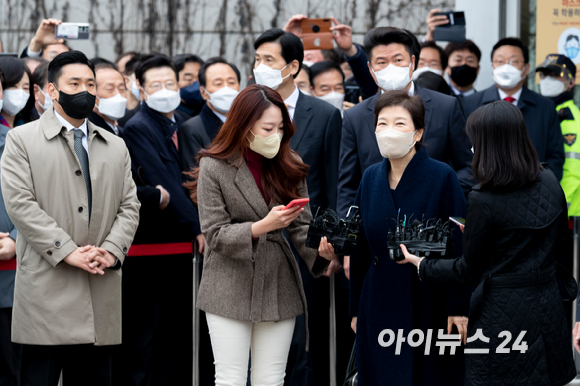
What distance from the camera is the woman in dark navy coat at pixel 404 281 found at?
376cm

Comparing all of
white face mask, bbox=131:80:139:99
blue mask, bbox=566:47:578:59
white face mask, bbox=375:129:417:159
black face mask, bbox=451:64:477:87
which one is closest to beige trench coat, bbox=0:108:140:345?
white face mask, bbox=375:129:417:159

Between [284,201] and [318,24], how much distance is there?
2.57m

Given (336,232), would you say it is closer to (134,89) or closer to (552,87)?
(552,87)

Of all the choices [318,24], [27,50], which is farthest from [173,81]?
[27,50]

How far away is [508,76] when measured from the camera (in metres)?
6.12

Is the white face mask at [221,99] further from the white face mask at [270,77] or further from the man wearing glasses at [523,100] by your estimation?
the man wearing glasses at [523,100]

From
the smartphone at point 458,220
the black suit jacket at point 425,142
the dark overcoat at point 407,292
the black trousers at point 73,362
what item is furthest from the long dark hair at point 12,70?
the smartphone at point 458,220

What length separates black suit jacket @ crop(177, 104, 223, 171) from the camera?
5312 mm

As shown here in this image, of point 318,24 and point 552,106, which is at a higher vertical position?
point 318,24

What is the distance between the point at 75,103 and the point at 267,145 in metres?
1.24

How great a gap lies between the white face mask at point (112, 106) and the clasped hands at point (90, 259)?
1.54 metres

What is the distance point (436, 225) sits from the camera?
3525 millimetres

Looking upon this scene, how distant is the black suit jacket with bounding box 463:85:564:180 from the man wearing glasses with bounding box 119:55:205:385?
2.51 meters

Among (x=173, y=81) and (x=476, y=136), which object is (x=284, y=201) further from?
(x=173, y=81)
